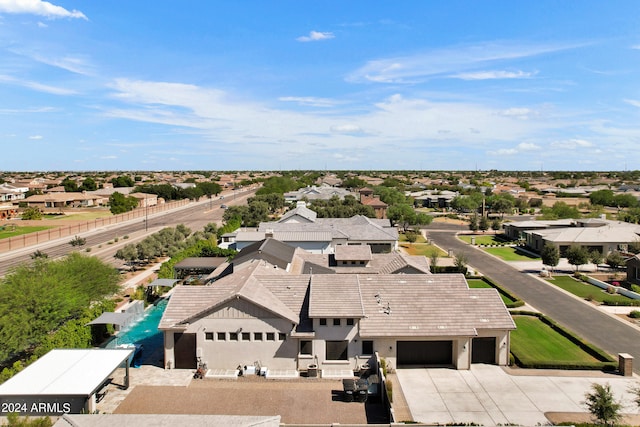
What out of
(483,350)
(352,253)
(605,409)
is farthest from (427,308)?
(352,253)

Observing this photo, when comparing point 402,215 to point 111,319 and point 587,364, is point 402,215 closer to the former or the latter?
point 587,364

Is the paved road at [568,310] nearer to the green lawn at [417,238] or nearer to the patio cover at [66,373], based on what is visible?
the green lawn at [417,238]

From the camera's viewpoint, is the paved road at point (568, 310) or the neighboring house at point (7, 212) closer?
the paved road at point (568, 310)

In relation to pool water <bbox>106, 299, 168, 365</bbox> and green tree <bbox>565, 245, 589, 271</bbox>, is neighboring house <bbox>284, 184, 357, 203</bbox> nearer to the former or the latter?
green tree <bbox>565, 245, 589, 271</bbox>

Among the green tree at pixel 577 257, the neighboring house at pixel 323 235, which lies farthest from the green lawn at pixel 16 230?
the green tree at pixel 577 257

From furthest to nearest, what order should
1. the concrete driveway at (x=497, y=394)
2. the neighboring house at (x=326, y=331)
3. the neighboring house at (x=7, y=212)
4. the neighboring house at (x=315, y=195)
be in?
the neighboring house at (x=315, y=195)
the neighboring house at (x=7, y=212)
the neighboring house at (x=326, y=331)
the concrete driveway at (x=497, y=394)

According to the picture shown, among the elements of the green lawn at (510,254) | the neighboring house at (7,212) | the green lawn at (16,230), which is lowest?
the green lawn at (510,254)
